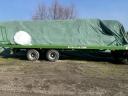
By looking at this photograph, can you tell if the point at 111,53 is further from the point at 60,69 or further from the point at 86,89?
the point at 86,89

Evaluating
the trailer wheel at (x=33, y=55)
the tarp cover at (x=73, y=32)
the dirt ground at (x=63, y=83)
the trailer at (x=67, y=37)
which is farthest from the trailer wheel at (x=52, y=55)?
the dirt ground at (x=63, y=83)

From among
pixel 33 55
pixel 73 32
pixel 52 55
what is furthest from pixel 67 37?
pixel 33 55

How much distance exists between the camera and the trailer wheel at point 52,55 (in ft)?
75.8

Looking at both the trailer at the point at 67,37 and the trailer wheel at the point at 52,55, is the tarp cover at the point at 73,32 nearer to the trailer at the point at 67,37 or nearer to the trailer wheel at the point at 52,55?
the trailer at the point at 67,37

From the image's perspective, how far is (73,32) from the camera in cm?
2391

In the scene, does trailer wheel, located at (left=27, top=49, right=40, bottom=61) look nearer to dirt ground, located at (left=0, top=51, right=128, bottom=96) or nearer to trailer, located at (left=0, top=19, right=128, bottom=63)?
trailer, located at (left=0, top=19, right=128, bottom=63)

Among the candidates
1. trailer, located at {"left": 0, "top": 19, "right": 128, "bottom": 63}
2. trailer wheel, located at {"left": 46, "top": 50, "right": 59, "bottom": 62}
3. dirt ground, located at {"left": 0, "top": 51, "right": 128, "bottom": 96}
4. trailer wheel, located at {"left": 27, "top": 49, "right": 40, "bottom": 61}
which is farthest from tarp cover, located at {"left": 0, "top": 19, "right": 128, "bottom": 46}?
dirt ground, located at {"left": 0, "top": 51, "right": 128, "bottom": 96}

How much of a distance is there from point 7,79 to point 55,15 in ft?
130

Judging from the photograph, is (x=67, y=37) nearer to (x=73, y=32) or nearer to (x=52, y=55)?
(x=73, y=32)

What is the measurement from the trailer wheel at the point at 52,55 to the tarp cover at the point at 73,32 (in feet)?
3.00

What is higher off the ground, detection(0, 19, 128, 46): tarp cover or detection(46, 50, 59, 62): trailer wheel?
detection(0, 19, 128, 46): tarp cover

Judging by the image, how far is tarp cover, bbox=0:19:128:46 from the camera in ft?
76.0

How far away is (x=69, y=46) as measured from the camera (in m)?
23.0

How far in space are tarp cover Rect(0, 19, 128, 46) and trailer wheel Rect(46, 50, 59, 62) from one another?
36.0 inches
